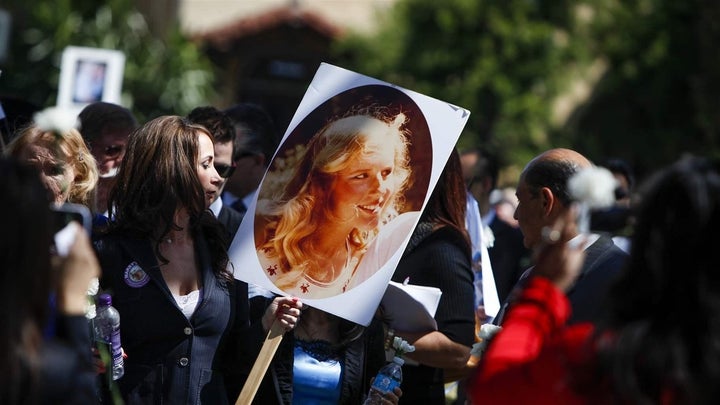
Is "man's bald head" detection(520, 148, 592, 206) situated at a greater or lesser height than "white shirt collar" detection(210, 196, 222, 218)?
greater

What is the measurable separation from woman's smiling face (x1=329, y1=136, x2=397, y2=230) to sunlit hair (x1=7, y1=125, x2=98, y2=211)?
913mm

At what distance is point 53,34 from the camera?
15.8 m

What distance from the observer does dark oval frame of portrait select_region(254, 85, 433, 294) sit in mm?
4137

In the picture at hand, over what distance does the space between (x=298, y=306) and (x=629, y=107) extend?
17.6m

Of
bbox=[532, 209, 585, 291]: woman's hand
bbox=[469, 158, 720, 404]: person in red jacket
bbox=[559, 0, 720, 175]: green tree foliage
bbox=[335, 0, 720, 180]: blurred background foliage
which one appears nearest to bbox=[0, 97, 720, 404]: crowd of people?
bbox=[532, 209, 585, 291]: woman's hand

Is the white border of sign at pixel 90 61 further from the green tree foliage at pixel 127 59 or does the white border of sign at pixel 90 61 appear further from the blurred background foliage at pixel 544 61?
the blurred background foliage at pixel 544 61

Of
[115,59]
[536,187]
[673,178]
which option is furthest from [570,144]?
[673,178]

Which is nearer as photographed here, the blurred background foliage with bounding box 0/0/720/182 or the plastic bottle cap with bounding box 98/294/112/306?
the plastic bottle cap with bounding box 98/294/112/306

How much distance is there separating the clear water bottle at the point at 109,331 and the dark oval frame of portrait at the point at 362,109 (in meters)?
0.58

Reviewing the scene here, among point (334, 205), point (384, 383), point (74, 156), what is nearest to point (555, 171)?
point (334, 205)

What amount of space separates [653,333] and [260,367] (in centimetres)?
170

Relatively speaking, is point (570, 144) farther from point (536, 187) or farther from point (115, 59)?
point (536, 187)

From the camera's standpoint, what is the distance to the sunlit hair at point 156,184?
4133mm

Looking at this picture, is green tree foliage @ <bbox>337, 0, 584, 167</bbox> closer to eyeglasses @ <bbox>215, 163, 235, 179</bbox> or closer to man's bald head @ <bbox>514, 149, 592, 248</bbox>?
eyeglasses @ <bbox>215, 163, 235, 179</bbox>
